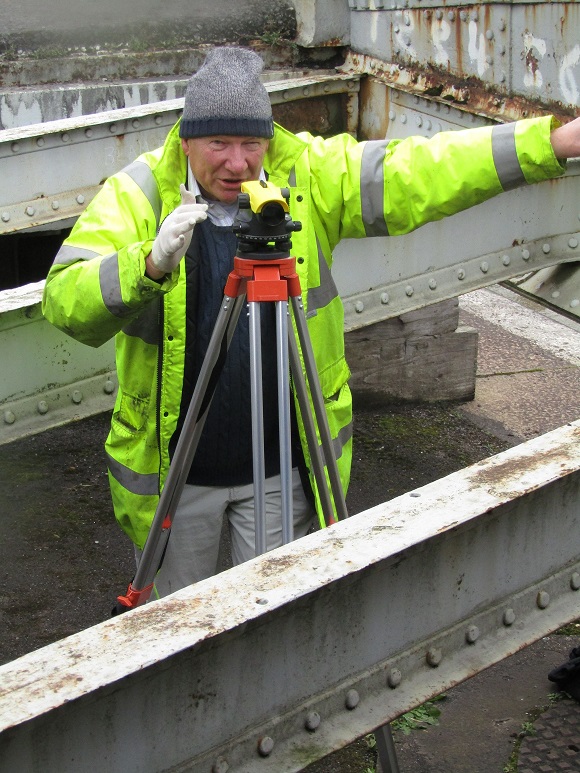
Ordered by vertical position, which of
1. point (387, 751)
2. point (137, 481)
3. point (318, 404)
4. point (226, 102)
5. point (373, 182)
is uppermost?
point (226, 102)

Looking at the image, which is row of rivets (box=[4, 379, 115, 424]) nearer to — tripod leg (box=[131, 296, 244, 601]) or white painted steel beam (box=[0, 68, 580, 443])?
white painted steel beam (box=[0, 68, 580, 443])

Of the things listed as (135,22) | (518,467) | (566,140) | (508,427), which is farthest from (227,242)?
(135,22)

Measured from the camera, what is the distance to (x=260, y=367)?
252 centimetres

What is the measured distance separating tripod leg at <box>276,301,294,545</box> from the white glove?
291mm

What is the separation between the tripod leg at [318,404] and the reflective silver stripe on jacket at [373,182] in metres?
0.41

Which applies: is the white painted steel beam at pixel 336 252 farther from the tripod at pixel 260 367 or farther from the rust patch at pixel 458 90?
the tripod at pixel 260 367

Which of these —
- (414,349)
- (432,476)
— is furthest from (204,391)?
(414,349)

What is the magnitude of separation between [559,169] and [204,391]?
110 centimetres

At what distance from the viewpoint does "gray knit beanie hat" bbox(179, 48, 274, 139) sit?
2.61 metres

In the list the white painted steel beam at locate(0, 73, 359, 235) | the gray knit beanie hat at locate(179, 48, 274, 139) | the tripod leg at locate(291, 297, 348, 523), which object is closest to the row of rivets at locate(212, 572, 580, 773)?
the tripod leg at locate(291, 297, 348, 523)

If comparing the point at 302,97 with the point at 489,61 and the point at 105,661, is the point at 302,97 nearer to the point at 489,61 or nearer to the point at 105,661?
the point at 489,61

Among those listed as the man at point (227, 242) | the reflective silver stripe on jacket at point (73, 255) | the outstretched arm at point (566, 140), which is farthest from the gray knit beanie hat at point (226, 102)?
the outstretched arm at point (566, 140)

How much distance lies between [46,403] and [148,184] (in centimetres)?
90

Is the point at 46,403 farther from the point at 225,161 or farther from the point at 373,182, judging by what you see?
the point at 373,182
